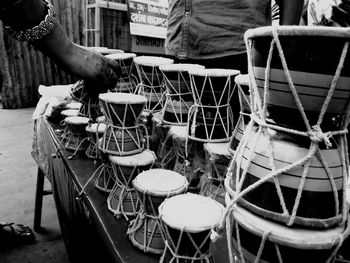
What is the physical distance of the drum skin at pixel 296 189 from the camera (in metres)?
0.81

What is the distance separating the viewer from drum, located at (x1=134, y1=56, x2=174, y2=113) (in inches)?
98.3

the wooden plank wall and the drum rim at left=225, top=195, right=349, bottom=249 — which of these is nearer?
the drum rim at left=225, top=195, right=349, bottom=249

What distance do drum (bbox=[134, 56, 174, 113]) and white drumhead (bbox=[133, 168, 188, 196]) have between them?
44.0 inches

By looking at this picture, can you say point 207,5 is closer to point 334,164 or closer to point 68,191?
point 334,164

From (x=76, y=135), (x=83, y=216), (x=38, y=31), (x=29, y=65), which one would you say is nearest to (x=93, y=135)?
(x=76, y=135)

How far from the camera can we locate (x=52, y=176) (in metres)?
3.03

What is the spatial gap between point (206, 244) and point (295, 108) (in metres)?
0.73

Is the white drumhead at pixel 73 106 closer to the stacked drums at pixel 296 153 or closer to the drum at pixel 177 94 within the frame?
the drum at pixel 177 94

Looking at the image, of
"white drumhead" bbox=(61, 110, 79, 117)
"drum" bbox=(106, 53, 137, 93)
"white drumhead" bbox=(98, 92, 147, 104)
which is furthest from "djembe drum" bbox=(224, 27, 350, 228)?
"white drumhead" bbox=(61, 110, 79, 117)

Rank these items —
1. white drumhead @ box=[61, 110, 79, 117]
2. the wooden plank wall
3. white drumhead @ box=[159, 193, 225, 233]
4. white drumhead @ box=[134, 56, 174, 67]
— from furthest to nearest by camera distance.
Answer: the wooden plank wall → white drumhead @ box=[61, 110, 79, 117] → white drumhead @ box=[134, 56, 174, 67] → white drumhead @ box=[159, 193, 225, 233]

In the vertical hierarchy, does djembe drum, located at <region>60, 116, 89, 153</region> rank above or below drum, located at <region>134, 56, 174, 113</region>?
below

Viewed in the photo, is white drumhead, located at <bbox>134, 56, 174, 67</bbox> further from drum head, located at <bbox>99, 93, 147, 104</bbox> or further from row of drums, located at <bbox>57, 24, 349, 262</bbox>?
row of drums, located at <bbox>57, 24, 349, 262</bbox>

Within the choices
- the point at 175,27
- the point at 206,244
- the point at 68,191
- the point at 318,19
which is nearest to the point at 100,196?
the point at 68,191

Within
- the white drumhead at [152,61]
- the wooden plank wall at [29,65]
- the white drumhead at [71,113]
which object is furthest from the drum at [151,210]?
the wooden plank wall at [29,65]
